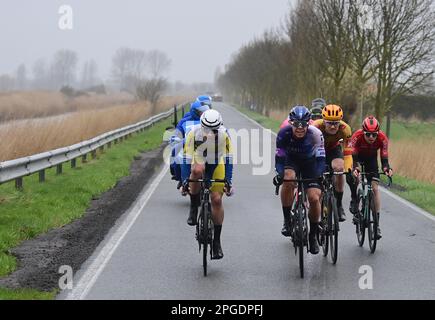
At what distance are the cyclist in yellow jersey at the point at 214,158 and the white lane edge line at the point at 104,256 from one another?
1.26 metres

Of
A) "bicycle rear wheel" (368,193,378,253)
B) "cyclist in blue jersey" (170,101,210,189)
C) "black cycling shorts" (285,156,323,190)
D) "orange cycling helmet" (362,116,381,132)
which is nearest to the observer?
"black cycling shorts" (285,156,323,190)

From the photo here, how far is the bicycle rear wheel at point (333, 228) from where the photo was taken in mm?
8306

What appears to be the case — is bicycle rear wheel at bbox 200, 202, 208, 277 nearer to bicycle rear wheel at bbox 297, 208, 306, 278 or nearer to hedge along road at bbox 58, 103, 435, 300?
hedge along road at bbox 58, 103, 435, 300

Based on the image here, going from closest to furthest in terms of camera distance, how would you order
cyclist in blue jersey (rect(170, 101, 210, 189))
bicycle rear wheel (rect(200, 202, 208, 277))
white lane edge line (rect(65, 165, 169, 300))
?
white lane edge line (rect(65, 165, 169, 300))
bicycle rear wheel (rect(200, 202, 208, 277))
cyclist in blue jersey (rect(170, 101, 210, 189))

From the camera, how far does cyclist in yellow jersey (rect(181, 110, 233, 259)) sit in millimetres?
8148

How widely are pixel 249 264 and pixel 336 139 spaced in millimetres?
2457

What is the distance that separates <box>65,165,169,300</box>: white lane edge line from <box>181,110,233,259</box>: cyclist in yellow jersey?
126cm

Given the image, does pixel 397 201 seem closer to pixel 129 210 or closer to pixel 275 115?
pixel 129 210

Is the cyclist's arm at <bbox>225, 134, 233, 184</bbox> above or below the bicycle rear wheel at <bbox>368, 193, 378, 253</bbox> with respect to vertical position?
above

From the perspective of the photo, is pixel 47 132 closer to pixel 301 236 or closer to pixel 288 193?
pixel 288 193

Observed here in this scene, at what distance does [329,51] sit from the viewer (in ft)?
106

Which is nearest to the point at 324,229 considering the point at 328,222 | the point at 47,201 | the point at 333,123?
the point at 328,222

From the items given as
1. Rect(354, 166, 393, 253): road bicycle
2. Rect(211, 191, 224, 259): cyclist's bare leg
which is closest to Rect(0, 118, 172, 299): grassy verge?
Rect(211, 191, 224, 259): cyclist's bare leg

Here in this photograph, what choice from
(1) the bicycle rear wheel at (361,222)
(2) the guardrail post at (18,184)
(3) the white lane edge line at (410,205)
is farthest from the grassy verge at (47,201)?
(3) the white lane edge line at (410,205)
